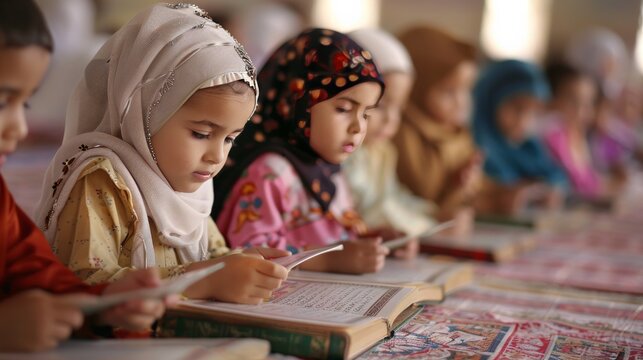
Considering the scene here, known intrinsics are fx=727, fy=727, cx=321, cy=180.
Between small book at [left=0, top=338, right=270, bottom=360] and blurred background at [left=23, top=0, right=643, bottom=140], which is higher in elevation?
blurred background at [left=23, top=0, right=643, bottom=140]

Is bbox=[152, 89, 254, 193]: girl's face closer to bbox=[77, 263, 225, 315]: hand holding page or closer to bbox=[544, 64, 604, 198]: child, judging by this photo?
bbox=[77, 263, 225, 315]: hand holding page

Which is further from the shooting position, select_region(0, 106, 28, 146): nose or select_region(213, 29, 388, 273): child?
select_region(213, 29, 388, 273): child

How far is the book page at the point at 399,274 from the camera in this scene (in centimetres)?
160

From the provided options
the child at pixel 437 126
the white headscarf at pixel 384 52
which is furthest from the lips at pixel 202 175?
the child at pixel 437 126

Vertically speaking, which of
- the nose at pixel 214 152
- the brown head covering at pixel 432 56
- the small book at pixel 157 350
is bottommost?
the small book at pixel 157 350

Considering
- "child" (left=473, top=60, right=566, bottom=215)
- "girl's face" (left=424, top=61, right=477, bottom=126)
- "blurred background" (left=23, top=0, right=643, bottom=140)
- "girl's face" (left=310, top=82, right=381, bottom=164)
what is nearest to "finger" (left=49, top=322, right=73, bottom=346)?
"girl's face" (left=310, top=82, right=381, bottom=164)

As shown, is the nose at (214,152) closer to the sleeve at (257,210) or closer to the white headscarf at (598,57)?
the sleeve at (257,210)

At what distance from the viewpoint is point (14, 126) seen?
100 centimetres

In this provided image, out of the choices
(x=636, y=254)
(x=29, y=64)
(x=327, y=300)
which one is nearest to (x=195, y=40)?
(x=29, y=64)

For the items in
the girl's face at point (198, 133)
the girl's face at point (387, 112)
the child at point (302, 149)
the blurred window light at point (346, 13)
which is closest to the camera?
the girl's face at point (198, 133)

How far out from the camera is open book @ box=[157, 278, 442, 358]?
3.73ft

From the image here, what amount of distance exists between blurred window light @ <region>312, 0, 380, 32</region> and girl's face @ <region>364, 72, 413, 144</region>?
220 inches

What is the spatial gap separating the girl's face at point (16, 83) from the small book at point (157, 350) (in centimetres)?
29

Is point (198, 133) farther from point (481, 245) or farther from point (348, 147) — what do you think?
point (481, 245)
